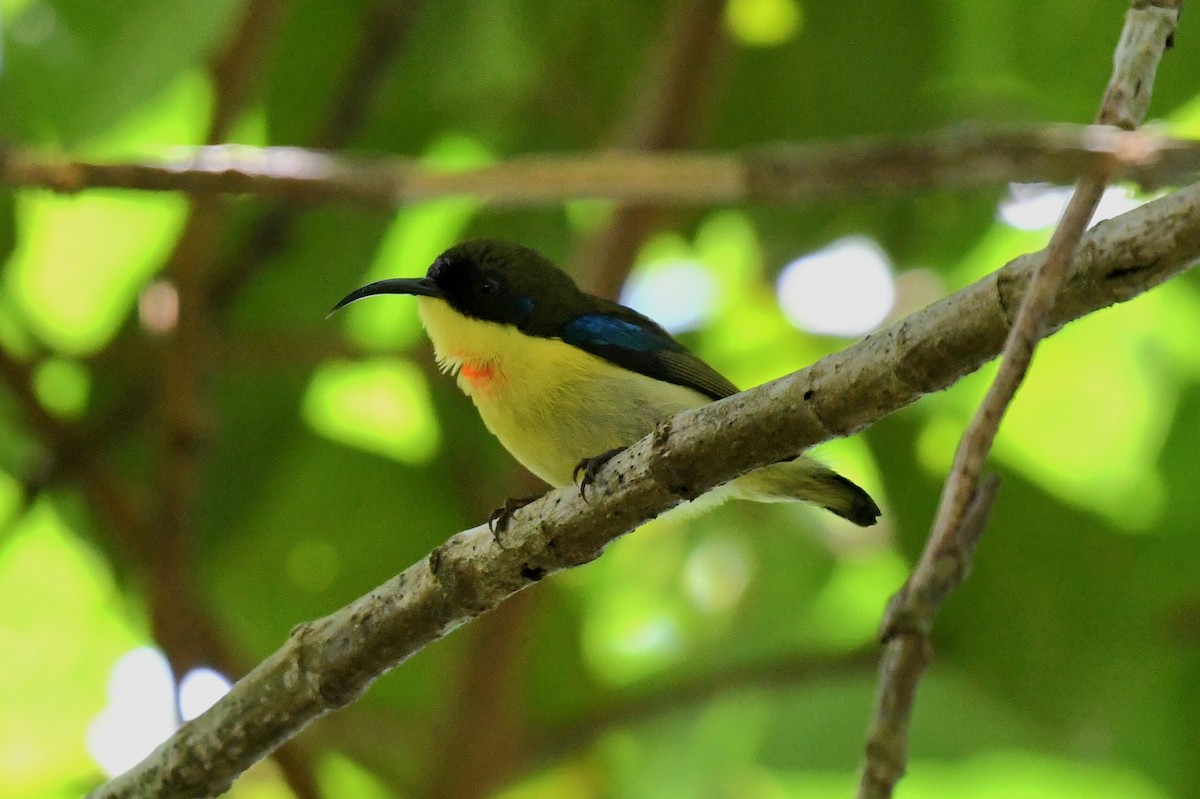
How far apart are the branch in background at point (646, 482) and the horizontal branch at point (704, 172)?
0.37 meters

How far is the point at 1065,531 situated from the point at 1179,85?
1666mm

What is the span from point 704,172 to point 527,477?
4011 mm

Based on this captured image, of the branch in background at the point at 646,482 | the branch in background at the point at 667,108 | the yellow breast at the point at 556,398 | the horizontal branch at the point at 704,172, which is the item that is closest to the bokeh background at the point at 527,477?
the branch in background at the point at 667,108

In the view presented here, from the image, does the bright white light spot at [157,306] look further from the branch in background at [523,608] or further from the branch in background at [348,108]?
the branch in background at [523,608]

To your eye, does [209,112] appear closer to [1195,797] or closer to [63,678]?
[63,678]

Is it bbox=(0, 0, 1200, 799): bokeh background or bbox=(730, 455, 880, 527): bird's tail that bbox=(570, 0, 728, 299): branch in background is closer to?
bbox=(0, 0, 1200, 799): bokeh background

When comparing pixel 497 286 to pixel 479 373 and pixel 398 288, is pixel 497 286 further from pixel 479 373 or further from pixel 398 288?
pixel 479 373

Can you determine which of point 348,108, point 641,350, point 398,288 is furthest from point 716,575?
point 348,108

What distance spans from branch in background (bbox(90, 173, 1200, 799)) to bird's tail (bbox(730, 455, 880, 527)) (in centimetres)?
120

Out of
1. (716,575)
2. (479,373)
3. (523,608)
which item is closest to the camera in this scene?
(479,373)

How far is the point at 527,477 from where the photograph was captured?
5.61m

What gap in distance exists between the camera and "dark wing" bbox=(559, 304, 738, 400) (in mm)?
4250

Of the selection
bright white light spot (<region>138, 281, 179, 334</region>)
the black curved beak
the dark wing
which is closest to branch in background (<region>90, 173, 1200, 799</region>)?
the dark wing

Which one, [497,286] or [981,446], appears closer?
[981,446]
